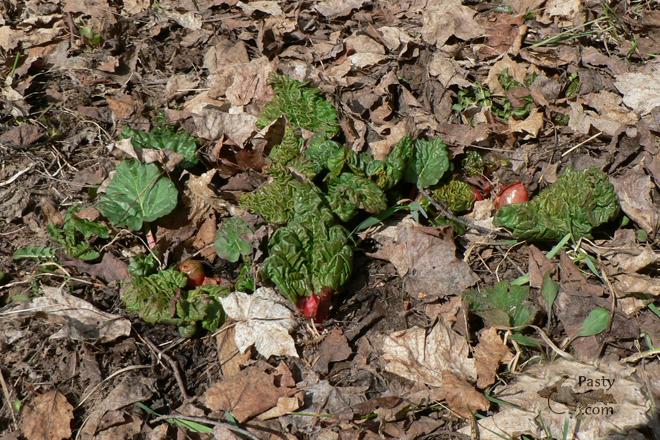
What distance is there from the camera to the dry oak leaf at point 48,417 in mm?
2762

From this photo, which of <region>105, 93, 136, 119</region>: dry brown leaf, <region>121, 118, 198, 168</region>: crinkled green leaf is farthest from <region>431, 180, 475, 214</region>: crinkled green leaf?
<region>105, 93, 136, 119</region>: dry brown leaf

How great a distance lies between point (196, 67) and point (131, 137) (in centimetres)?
93

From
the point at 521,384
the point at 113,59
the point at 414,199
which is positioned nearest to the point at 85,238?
the point at 113,59

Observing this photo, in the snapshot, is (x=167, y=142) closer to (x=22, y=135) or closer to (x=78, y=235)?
(x=78, y=235)

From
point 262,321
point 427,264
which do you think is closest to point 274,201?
point 262,321

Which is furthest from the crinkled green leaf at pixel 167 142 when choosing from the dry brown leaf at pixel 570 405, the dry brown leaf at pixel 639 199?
the dry brown leaf at pixel 639 199

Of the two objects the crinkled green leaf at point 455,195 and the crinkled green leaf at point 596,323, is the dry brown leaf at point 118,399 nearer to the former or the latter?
the crinkled green leaf at point 455,195

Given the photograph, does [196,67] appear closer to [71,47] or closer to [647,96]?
[71,47]

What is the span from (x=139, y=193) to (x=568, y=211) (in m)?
2.26

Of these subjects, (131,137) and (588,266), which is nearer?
(588,266)

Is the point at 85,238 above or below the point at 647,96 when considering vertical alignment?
below

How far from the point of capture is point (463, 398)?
275 centimetres

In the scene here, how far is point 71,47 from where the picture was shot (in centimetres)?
440

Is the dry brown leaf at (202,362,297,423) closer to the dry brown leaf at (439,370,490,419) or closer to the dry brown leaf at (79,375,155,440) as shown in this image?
the dry brown leaf at (79,375,155,440)
